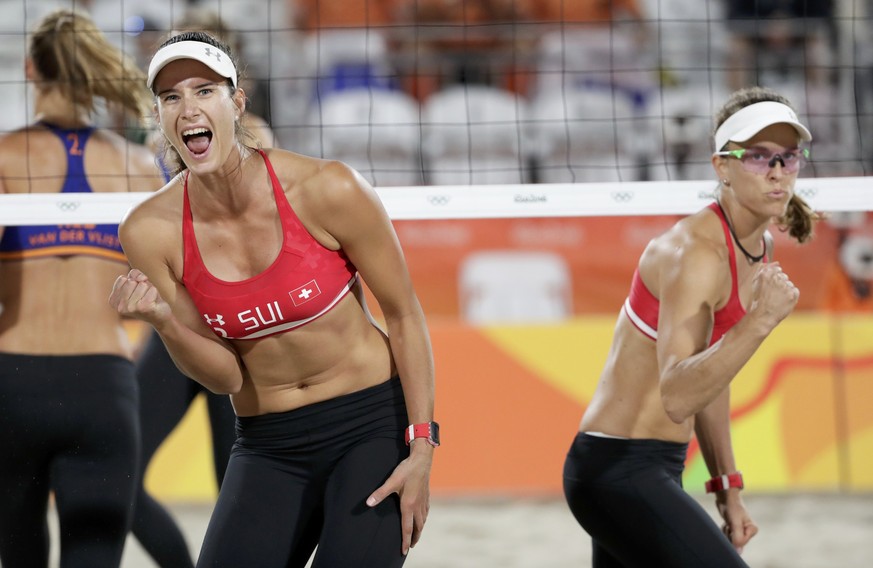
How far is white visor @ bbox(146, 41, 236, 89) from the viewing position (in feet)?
8.71

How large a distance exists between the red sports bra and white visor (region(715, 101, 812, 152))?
46.3 inches

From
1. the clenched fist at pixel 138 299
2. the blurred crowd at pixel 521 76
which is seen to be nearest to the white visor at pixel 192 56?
the clenched fist at pixel 138 299

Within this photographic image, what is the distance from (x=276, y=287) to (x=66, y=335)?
0.99 meters

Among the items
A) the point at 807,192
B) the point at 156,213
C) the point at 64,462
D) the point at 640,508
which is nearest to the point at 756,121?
the point at 807,192

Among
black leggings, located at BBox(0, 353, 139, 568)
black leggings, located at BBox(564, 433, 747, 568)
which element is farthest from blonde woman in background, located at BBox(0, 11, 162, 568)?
black leggings, located at BBox(564, 433, 747, 568)

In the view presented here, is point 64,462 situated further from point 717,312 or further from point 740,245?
point 740,245

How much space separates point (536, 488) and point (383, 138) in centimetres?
368

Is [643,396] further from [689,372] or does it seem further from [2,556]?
[2,556]

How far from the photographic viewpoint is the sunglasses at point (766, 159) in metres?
3.11

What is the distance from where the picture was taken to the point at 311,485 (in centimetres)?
285

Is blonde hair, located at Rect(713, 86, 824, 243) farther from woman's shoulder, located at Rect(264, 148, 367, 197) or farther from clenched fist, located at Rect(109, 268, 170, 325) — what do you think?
clenched fist, located at Rect(109, 268, 170, 325)

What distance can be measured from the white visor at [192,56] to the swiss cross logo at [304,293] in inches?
21.2

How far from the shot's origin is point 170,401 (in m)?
4.01

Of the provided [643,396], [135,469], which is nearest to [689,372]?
[643,396]
